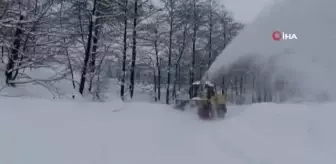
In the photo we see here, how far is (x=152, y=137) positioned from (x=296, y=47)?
7.20 meters

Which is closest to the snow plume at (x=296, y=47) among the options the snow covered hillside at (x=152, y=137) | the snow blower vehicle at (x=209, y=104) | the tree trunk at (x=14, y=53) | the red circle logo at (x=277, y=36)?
the red circle logo at (x=277, y=36)

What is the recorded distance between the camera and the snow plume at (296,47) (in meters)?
9.48

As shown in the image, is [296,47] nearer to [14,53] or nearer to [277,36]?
[277,36]

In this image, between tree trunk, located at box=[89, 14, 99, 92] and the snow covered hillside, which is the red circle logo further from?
tree trunk, located at box=[89, 14, 99, 92]

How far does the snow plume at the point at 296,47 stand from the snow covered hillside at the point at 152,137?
11.0ft

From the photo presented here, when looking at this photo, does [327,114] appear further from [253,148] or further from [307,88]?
[307,88]

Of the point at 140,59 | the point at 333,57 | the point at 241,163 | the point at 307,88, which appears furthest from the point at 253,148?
the point at 140,59

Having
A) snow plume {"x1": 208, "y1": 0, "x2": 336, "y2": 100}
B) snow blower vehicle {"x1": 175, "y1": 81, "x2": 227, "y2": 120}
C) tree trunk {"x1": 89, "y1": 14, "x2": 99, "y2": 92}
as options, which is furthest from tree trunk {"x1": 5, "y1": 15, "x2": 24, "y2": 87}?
snow plume {"x1": 208, "y1": 0, "x2": 336, "y2": 100}

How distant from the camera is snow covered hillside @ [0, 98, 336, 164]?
397 cm

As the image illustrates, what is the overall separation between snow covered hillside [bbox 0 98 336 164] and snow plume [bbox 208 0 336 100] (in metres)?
3.37

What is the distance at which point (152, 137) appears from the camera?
5270 millimetres

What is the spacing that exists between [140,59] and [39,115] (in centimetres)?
1406

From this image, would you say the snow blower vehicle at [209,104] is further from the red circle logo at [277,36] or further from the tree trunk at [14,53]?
the tree trunk at [14,53]

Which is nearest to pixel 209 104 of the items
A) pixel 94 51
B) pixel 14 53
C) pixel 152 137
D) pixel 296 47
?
pixel 152 137
